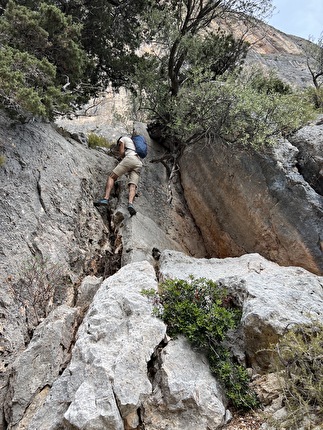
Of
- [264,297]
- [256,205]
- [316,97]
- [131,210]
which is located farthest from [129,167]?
[316,97]

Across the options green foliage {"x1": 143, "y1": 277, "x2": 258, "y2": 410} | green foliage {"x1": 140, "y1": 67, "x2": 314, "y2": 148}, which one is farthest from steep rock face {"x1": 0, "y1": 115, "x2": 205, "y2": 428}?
green foliage {"x1": 140, "y1": 67, "x2": 314, "y2": 148}

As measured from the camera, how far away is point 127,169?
10.6 m

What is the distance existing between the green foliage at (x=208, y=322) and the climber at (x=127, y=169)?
3845mm

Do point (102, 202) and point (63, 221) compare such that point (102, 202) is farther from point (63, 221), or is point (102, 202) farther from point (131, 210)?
point (63, 221)

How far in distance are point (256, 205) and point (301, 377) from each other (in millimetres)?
5780

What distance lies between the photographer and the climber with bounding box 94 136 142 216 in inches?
396

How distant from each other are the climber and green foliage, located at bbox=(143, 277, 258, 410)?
385 centimetres

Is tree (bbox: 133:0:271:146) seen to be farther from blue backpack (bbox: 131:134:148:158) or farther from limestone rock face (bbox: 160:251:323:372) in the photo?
limestone rock face (bbox: 160:251:323:372)

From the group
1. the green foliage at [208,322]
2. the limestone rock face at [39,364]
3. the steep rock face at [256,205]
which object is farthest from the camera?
the steep rock face at [256,205]

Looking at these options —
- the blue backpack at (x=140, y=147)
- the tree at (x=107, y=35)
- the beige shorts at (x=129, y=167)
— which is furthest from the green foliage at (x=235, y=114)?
the tree at (x=107, y=35)

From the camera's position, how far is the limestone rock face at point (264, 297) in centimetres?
597

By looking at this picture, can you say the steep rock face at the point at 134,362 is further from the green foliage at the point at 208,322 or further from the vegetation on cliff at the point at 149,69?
the vegetation on cliff at the point at 149,69

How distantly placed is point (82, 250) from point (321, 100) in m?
10.7

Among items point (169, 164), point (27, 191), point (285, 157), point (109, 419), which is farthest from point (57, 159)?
point (109, 419)
